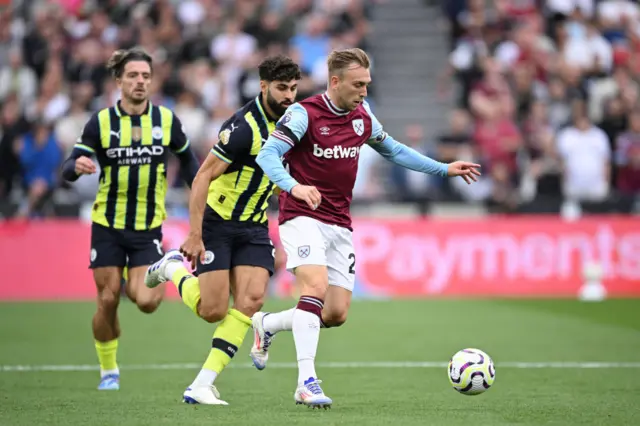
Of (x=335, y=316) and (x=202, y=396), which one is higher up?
(x=335, y=316)

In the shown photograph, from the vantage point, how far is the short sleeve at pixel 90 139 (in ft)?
31.2

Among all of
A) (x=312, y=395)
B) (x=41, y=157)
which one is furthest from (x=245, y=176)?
(x=41, y=157)

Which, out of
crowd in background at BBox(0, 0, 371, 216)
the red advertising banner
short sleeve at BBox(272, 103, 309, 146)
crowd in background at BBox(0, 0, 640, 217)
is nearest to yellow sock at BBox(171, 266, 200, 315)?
short sleeve at BBox(272, 103, 309, 146)

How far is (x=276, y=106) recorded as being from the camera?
861 centimetres

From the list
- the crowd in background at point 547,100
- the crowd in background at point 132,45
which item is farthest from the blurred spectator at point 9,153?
the crowd in background at point 547,100

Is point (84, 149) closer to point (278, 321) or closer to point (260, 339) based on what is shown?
point (260, 339)

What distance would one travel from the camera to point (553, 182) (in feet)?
63.1

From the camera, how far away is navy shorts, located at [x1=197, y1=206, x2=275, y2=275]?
8.77m

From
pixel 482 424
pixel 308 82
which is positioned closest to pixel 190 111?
pixel 308 82

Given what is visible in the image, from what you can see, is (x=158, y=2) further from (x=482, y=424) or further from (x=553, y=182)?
(x=482, y=424)

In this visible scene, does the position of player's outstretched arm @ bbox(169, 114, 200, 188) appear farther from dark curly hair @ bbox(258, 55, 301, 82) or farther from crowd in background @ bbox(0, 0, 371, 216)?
crowd in background @ bbox(0, 0, 371, 216)

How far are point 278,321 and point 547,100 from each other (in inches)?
545

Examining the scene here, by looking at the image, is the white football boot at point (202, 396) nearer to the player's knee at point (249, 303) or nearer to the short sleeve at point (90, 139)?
the player's knee at point (249, 303)

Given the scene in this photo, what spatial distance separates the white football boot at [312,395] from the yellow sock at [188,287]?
1284mm
